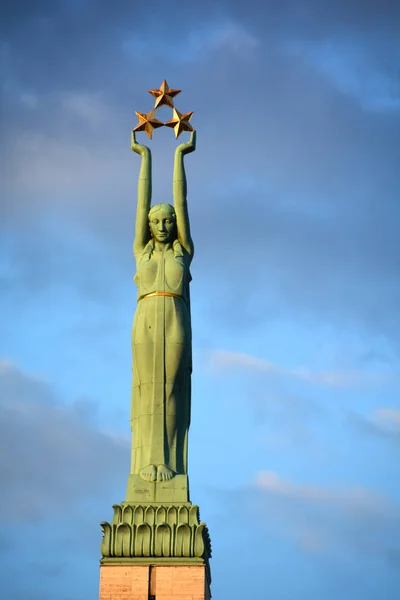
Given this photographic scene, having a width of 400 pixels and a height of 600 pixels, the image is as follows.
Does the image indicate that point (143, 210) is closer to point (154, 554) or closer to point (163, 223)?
point (163, 223)

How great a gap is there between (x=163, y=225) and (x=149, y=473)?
220 inches

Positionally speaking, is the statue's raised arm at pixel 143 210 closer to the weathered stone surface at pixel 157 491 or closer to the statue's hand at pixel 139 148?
the statue's hand at pixel 139 148

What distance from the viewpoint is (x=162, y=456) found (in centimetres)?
3484

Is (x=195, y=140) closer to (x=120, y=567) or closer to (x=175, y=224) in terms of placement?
(x=175, y=224)

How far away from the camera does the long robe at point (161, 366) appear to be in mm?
35062

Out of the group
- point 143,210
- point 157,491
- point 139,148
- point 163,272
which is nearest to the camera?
point 157,491

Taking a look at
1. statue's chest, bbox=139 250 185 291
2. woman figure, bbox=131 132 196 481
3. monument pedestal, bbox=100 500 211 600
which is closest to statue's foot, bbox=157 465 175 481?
woman figure, bbox=131 132 196 481

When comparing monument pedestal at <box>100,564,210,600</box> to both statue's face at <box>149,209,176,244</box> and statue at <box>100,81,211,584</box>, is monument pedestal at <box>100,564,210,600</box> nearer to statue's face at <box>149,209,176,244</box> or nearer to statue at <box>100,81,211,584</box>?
statue at <box>100,81,211,584</box>

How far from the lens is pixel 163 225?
1442 inches

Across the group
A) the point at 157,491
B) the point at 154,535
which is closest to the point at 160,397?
the point at 157,491

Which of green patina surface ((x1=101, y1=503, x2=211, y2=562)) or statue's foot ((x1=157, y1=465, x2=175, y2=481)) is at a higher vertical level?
statue's foot ((x1=157, y1=465, x2=175, y2=481))

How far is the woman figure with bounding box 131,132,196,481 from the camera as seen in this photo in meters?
35.1

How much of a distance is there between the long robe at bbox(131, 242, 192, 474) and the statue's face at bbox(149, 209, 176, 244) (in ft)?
1.47

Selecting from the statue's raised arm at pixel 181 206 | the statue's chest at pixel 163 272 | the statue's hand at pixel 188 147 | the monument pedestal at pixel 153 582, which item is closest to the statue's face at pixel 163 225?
the statue's raised arm at pixel 181 206
